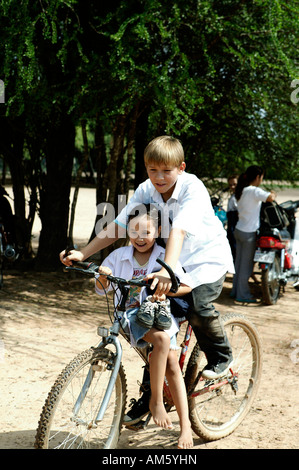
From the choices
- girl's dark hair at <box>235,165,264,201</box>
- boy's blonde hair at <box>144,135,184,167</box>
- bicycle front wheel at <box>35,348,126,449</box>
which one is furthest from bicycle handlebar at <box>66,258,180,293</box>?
girl's dark hair at <box>235,165,264,201</box>

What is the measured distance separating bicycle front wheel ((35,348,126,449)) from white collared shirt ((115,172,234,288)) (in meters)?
0.70

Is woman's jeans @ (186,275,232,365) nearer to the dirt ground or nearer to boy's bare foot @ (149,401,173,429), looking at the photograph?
boy's bare foot @ (149,401,173,429)

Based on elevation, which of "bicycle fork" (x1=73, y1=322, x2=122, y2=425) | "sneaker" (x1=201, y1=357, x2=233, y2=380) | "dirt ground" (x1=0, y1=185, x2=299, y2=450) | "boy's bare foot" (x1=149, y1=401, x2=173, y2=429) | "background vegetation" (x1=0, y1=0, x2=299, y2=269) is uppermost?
"background vegetation" (x1=0, y1=0, x2=299, y2=269)

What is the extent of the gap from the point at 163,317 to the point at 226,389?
4.26 ft

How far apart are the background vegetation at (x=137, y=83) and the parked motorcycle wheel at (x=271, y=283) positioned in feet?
5.85

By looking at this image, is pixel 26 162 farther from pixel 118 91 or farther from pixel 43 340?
pixel 43 340

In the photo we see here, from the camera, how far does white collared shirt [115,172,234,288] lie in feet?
10.4

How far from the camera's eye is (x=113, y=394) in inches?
132

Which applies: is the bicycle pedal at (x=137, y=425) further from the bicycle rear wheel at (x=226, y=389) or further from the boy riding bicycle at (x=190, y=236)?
the boy riding bicycle at (x=190, y=236)

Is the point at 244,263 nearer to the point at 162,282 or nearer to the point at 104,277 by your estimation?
the point at 104,277

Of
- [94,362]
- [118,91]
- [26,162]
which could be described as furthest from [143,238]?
[26,162]

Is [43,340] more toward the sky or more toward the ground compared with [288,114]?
more toward the ground

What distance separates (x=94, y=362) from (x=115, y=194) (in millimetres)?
6074
